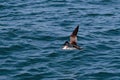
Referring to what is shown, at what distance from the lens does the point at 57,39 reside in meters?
32.6

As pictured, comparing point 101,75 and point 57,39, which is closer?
point 101,75

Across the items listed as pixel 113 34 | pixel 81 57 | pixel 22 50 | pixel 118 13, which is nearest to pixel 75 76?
pixel 81 57

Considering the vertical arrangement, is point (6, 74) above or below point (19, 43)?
below

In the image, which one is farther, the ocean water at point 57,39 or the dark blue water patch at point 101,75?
the ocean water at point 57,39

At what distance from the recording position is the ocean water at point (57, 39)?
27.8 metres

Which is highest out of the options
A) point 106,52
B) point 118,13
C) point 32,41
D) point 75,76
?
point 118,13

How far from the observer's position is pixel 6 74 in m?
27.5

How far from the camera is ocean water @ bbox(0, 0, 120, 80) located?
27812 mm

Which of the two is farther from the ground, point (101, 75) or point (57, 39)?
point (57, 39)

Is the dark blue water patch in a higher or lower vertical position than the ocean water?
lower

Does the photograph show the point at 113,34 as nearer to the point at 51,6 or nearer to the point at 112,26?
the point at 112,26

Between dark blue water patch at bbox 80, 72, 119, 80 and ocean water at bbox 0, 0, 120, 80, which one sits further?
ocean water at bbox 0, 0, 120, 80

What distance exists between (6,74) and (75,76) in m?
4.37

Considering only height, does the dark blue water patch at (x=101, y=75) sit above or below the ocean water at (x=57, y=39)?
below
